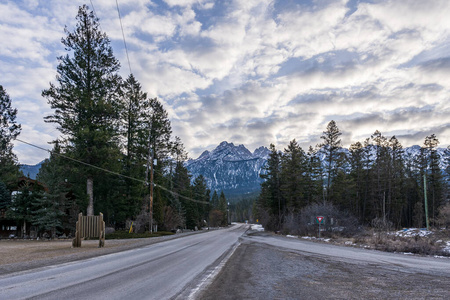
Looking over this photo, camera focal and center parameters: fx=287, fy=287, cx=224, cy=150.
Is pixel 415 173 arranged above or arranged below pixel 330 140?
below

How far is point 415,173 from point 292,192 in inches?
1386

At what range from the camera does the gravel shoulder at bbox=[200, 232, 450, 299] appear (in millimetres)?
6141

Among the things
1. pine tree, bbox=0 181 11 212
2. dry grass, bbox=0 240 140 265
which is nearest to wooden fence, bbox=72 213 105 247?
dry grass, bbox=0 240 140 265

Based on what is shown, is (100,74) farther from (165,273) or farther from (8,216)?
(165,273)

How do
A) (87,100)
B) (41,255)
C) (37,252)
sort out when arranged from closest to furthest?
(41,255)
(37,252)
(87,100)

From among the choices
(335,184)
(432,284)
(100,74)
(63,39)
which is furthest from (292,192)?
(432,284)

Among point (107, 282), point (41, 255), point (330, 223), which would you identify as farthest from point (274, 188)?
point (107, 282)

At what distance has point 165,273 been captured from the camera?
865cm

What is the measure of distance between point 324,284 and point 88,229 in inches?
651

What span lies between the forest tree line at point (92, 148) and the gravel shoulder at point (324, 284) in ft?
56.6

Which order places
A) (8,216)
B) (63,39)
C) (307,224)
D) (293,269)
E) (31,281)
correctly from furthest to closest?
(307,224) < (8,216) < (63,39) < (293,269) < (31,281)

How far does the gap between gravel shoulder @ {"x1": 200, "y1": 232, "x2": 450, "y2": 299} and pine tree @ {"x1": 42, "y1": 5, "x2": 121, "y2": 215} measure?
68.2 feet

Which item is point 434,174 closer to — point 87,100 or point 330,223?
point 330,223

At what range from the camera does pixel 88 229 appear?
19000 mm
